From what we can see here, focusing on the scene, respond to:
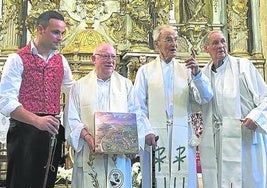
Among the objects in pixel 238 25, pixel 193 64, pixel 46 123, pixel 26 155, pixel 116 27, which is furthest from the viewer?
pixel 116 27

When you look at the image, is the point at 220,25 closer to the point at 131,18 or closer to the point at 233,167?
the point at 131,18

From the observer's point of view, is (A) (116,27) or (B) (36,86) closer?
(B) (36,86)

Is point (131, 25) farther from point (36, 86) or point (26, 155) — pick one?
point (26, 155)

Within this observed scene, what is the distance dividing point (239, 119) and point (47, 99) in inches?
71.7

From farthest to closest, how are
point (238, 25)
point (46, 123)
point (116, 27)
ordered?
point (116, 27)
point (238, 25)
point (46, 123)

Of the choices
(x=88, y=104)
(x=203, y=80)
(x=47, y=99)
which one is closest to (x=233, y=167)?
(x=203, y=80)

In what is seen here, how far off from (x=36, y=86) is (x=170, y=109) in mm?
1354

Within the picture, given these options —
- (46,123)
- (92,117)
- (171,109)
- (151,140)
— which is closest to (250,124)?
(171,109)

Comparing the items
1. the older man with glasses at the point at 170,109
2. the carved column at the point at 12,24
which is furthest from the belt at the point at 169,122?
the carved column at the point at 12,24

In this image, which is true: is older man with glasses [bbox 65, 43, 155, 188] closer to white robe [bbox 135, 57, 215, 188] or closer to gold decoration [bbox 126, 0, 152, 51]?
white robe [bbox 135, 57, 215, 188]

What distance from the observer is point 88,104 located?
4105 mm

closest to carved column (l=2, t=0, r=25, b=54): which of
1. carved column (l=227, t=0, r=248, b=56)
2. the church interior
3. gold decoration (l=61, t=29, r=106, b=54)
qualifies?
the church interior

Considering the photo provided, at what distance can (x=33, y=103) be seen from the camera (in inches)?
140

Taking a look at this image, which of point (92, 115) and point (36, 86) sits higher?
point (36, 86)
